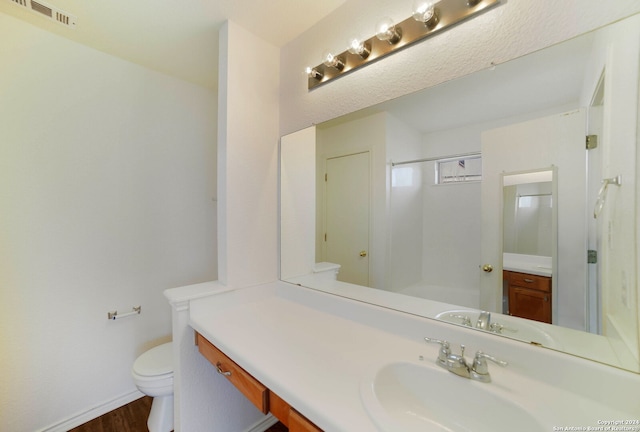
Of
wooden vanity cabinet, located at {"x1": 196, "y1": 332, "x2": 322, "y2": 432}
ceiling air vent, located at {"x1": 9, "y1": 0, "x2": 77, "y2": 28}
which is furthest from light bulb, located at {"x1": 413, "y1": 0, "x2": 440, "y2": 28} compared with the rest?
ceiling air vent, located at {"x1": 9, "y1": 0, "x2": 77, "y2": 28}

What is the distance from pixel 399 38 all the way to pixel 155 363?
225cm

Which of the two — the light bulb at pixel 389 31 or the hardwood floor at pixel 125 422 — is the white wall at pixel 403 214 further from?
the hardwood floor at pixel 125 422

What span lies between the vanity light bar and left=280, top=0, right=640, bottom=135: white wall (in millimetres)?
28

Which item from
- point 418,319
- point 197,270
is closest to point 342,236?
point 418,319

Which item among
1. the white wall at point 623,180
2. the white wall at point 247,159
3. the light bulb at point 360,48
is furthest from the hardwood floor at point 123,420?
the light bulb at point 360,48

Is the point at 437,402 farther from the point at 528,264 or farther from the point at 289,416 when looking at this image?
the point at 528,264

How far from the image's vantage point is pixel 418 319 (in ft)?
3.43

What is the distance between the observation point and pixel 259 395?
0.90 metres

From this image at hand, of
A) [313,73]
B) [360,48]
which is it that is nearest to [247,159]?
[313,73]

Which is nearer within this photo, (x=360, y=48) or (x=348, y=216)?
(x=360, y=48)

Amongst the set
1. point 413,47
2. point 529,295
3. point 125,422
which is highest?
point 413,47

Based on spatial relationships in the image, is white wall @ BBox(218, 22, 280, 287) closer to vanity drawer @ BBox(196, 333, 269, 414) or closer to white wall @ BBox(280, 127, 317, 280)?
white wall @ BBox(280, 127, 317, 280)

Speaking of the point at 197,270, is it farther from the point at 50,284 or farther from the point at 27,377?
the point at 27,377

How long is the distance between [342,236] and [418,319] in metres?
0.61
